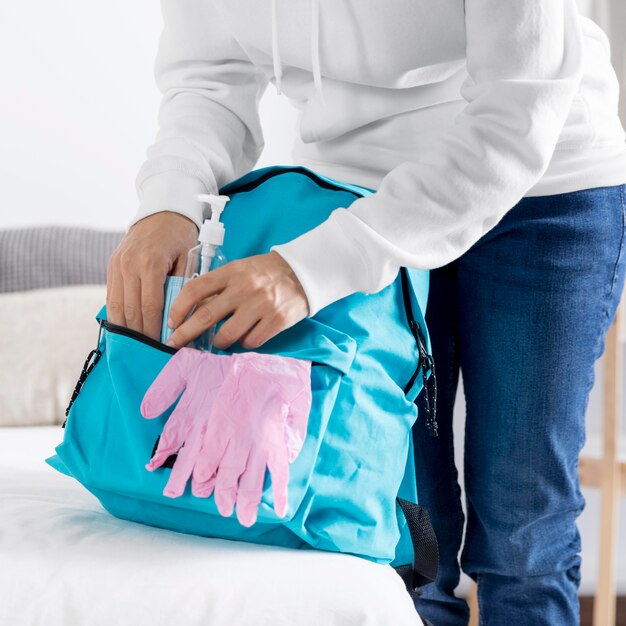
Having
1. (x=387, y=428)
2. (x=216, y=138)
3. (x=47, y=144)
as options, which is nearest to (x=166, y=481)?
(x=387, y=428)

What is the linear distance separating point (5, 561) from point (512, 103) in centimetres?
60

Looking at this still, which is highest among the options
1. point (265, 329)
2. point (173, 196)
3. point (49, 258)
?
point (173, 196)

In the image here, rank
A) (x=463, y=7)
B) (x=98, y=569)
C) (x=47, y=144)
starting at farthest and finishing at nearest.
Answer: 1. (x=47, y=144)
2. (x=463, y=7)
3. (x=98, y=569)

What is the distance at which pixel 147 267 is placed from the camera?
740 mm

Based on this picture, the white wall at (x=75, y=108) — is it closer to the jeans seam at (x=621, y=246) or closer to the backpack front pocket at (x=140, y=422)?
the jeans seam at (x=621, y=246)

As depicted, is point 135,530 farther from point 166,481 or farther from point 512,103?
point 512,103

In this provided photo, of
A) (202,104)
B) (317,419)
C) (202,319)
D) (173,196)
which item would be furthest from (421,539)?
(202,104)

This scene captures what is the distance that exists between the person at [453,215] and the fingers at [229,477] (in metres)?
0.11

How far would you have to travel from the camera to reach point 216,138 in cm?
91

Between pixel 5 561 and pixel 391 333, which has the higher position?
pixel 391 333

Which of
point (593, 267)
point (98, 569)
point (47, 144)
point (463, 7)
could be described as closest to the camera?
point (98, 569)

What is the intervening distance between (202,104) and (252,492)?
1.69 feet

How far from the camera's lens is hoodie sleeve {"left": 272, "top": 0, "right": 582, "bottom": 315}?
69cm

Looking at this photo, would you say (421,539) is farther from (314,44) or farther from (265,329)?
(314,44)
